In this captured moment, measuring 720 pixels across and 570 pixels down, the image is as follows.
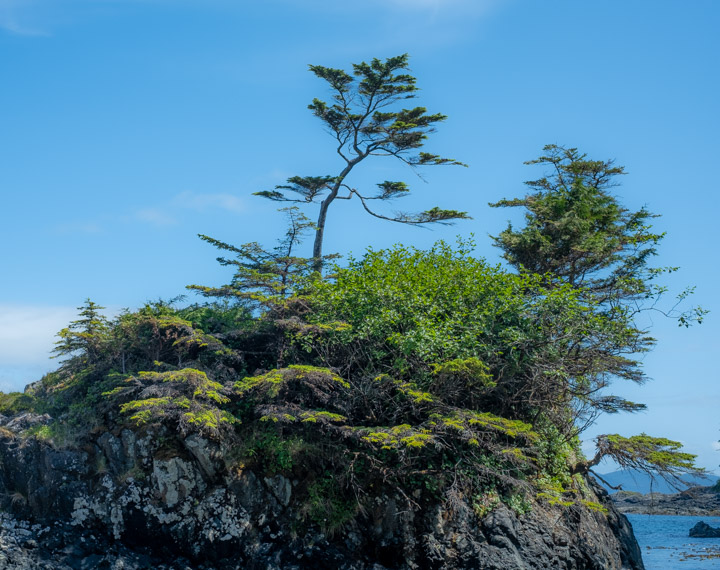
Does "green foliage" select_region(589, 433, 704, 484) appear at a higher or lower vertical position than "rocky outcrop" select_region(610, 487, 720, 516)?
higher

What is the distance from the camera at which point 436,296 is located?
19.4m

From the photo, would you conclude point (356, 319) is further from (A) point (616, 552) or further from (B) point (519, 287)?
(A) point (616, 552)

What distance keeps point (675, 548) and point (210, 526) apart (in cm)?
2913

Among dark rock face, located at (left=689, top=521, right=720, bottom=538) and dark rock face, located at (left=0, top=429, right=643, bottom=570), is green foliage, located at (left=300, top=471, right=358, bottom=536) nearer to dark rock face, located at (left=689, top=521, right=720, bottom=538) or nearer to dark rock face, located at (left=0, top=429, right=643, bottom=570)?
dark rock face, located at (left=0, top=429, right=643, bottom=570)

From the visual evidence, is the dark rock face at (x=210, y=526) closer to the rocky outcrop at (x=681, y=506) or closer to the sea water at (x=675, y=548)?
the sea water at (x=675, y=548)

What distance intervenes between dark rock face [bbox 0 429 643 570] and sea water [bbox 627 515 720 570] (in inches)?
515

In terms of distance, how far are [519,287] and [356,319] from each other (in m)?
5.22

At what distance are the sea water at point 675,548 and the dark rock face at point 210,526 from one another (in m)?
13.1

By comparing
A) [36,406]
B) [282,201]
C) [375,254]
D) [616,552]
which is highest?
[282,201]

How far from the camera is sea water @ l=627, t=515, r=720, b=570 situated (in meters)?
27.0

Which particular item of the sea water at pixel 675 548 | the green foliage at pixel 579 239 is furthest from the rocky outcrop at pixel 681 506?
the green foliage at pixel 579 239

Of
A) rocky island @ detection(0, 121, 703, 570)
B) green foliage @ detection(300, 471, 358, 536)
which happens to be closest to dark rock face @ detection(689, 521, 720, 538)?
rocky island @ detection(0, 121, 703, 570)

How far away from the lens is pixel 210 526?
16.3 m

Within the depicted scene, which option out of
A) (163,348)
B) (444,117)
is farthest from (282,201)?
(163,348)
